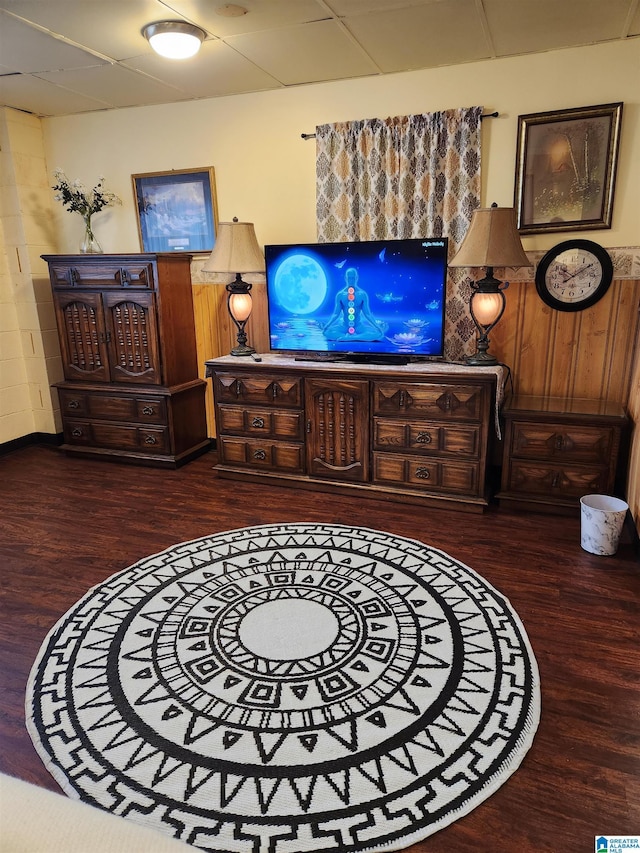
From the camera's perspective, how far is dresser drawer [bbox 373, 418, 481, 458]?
10.6 ft

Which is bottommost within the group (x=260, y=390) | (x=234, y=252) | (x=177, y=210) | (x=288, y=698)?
(x=288, y=698)

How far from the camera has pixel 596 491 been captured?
311 centimetres

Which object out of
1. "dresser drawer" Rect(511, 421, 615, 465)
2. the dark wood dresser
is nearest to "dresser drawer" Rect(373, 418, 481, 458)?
"dresser drawer" Rect(511, 421, 615, 465)

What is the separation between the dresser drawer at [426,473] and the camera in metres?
3.29

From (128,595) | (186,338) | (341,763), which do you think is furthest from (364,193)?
(341,763)

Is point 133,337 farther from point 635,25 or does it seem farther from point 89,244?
point 635,25

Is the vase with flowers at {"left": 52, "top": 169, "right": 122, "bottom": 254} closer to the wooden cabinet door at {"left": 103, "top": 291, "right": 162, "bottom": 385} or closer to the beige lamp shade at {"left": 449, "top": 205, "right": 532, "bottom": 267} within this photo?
the wooden cabinet door at {"left": 103, "top": 291, "right": 162, "bottom": 385}

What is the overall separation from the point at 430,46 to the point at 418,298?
1333 mm

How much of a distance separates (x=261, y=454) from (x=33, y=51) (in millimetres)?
2616

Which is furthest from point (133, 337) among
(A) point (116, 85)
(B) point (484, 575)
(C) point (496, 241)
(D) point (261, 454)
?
(B) point (484, 575)

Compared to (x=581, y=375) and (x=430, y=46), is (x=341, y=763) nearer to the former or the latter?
(x=581, y=375)

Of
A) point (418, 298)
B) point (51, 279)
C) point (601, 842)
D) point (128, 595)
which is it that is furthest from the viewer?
point (51, 279)

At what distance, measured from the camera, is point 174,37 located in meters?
2.80

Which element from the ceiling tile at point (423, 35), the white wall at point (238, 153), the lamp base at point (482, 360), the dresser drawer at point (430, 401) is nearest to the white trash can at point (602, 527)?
the dresser drawer at point (430, 401)
